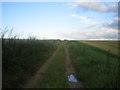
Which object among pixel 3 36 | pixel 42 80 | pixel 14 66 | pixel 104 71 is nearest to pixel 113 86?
pixel 104 71

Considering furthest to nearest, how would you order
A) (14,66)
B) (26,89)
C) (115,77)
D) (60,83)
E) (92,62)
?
(92,62), (14,66), (60,83), (26,89), (115,77)

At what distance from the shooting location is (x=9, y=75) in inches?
251

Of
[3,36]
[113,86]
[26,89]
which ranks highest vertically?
[3,36]

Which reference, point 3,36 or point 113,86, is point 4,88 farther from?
point 113,86

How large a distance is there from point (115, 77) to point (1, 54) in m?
5.24

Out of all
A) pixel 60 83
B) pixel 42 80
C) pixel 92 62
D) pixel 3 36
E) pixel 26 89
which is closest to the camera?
pixel 26 89

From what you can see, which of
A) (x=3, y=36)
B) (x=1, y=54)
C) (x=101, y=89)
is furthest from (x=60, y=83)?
(x=3, y=36)

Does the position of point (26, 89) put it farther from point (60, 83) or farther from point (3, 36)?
point (3, 36)

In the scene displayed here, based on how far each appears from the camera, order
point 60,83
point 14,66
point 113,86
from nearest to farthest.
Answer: point 113,86, point 60,83, point 14,66

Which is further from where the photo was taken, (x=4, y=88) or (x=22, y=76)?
(x=22, y=76)

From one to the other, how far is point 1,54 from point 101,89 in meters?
4.86

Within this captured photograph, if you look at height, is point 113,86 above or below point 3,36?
below

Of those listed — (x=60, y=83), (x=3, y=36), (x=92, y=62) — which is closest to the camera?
(x=60, y=83)

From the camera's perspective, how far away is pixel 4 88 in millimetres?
5457
